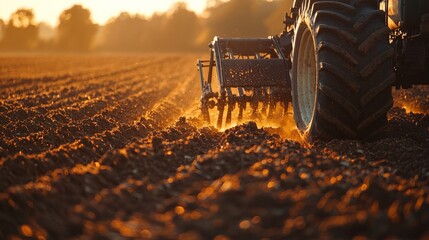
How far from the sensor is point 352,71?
4.89 m

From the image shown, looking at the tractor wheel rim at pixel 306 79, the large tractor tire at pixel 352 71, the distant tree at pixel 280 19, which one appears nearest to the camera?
the large tractor tire at pixel 352 71

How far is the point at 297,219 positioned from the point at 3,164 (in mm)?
2672

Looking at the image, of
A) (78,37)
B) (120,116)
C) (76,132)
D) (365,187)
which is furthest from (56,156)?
(78,37)

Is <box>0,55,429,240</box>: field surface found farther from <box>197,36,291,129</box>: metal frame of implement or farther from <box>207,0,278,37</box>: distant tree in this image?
<box>207,0,278,37</box>: distant tree

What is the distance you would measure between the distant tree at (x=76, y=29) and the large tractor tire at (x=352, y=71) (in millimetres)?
67369

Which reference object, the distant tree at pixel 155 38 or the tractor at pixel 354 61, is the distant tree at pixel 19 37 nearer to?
the distant tree at pixel 155 38

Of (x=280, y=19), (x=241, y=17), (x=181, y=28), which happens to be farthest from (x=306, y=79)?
(x=181, y=28)

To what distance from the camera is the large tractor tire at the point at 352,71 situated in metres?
4.86

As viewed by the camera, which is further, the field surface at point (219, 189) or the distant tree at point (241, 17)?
the distant tree at point (241, 17)

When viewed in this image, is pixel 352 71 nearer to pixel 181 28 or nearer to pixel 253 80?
pixel 253 80

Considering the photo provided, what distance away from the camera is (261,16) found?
2079 inches

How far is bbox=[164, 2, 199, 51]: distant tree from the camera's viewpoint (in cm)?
6588

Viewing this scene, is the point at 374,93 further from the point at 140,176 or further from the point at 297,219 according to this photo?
the point at 297,219

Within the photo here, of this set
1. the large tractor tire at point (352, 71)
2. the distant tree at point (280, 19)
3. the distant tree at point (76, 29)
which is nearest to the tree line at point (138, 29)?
the distant tree at point (76, 29)
